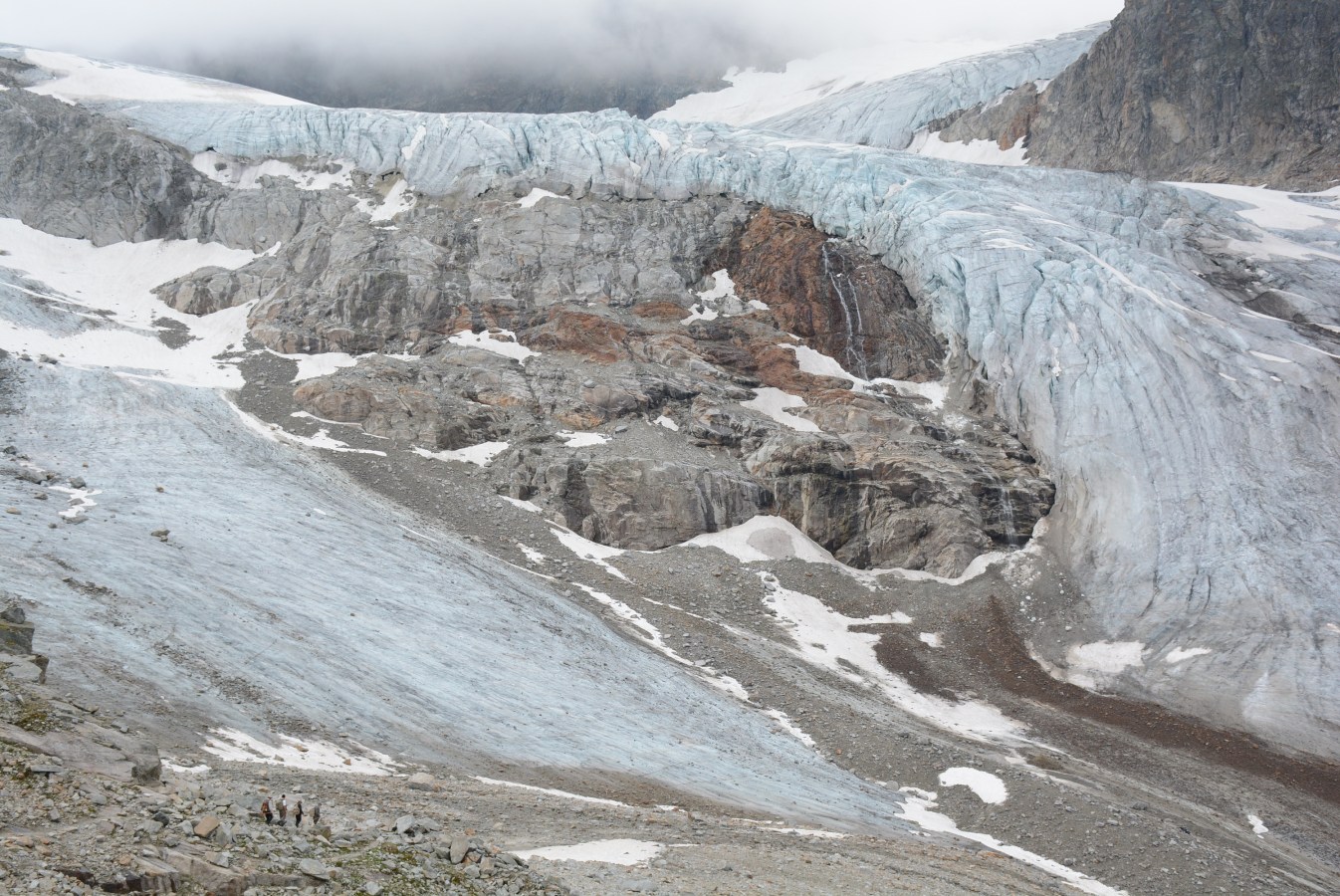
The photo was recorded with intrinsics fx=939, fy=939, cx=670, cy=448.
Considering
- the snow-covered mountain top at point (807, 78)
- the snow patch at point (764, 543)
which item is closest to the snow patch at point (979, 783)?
the snow patch at point (764, 543)

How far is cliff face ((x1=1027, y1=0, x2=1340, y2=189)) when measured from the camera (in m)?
79.3

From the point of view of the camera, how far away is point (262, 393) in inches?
1886

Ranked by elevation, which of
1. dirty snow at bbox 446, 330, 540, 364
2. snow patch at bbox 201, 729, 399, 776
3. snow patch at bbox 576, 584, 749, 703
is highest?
dirty snow at bbox 446, 330, 540, 364

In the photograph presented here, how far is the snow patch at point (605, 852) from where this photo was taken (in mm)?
15604

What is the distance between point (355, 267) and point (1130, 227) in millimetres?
47061

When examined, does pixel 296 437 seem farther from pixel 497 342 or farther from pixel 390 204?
pixel 390 204

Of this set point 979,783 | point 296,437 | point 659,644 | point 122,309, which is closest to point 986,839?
point 979,783

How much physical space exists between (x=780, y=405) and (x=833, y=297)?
357 inches

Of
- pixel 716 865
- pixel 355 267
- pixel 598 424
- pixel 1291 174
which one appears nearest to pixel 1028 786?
pixel 716 865

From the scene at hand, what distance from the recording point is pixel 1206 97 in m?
84.6

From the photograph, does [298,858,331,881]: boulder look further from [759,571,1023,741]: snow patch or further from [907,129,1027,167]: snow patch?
[907,129,1027,167]: snow patch

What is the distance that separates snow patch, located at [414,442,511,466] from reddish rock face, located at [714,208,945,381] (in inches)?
762

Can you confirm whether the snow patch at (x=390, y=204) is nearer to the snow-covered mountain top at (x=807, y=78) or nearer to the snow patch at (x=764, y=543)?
the snow patch at (x=764, y=543)

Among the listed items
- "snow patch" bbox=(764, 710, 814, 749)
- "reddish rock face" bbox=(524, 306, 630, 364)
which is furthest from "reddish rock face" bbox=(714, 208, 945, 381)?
"snow patch" bbox=(764, 710, 814, 749)
